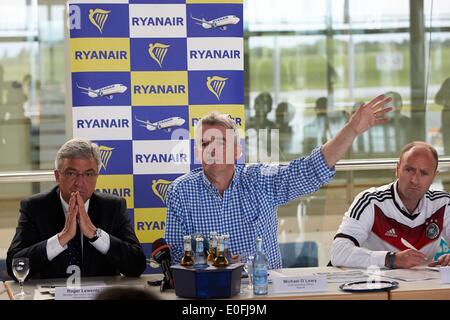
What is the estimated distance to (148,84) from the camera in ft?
15.6

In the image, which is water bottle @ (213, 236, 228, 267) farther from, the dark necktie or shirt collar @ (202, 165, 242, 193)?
the dark necktie

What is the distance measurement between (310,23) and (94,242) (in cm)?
426

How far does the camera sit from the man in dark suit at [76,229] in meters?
3.53

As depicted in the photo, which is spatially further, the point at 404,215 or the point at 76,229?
the point at 404,215

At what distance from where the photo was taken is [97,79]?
4719 millimetres

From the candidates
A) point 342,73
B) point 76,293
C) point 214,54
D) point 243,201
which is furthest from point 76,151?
point 342,73

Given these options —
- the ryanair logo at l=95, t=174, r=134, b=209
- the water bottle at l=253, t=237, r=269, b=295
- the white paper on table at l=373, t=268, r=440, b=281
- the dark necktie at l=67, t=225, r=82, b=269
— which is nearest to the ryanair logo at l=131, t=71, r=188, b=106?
the ryanair logo at l=95, t=174, r=134, b=209

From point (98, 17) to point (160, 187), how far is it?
1.05m

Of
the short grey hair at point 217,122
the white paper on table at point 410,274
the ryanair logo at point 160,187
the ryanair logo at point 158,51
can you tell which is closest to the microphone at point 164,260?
the short grey hair at point 217,122

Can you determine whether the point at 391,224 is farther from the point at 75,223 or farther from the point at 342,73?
the point at 342,73

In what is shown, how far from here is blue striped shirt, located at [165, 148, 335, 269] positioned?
12.3 ft
